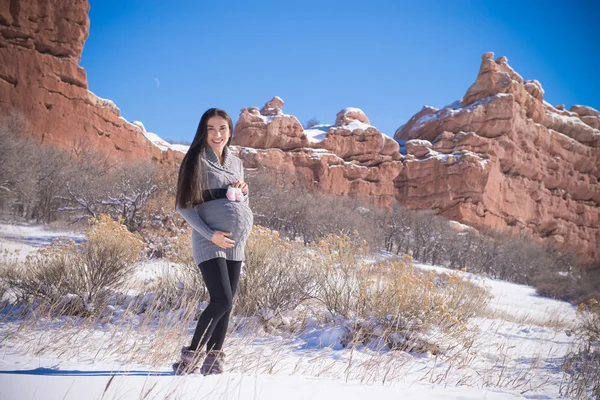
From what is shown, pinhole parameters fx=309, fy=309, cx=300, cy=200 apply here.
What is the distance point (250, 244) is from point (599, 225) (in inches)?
2952

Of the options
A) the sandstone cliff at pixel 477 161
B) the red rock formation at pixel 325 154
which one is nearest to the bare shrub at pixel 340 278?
the red rock formation at pixel 325 154

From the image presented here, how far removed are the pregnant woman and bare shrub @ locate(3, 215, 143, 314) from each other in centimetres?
328

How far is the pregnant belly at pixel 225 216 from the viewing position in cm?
207

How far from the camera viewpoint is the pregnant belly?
2070 mm

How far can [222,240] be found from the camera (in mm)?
1958

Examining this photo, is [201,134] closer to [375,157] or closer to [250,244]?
[250,244]

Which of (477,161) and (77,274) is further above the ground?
(477,161)

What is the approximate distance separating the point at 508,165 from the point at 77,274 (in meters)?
60.5

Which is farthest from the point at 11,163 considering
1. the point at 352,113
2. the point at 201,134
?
→ the point at 352,113

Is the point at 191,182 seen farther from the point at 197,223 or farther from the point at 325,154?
the point at 325,154

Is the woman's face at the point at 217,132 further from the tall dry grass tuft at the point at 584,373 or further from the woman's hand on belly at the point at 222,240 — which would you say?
the tall dry grass tuft at the point at 584,373

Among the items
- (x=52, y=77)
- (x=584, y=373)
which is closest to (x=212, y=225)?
(x=584, y=373)

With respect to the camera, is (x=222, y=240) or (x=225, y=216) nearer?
(x=222, y=240)

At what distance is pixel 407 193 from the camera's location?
167 ft
